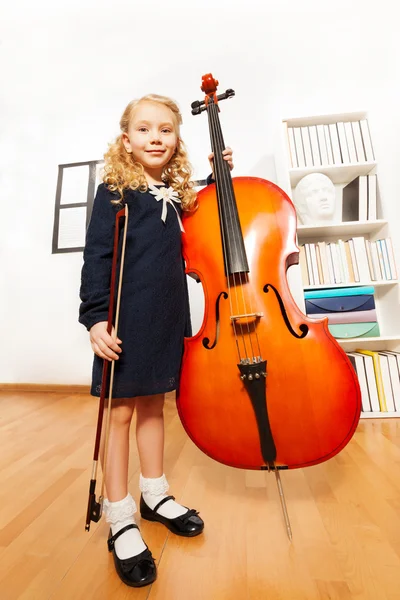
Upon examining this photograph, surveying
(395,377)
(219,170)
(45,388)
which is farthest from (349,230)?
(45,388)

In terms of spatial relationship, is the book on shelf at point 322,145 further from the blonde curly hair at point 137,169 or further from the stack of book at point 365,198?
the blonde curly hair at point 137,169

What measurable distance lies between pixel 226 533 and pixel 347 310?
1.18m

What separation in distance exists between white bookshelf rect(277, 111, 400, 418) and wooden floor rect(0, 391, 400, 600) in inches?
25.7

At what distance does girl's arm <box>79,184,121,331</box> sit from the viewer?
754 mm

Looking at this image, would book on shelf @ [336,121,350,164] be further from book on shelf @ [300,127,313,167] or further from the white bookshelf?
book on shelf @ [300,127,313,167]

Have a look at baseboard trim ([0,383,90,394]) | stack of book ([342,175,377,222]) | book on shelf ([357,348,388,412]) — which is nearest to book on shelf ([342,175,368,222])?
stack of book ([342,175,377,222])

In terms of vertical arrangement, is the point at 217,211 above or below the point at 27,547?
above

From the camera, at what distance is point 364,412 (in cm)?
158

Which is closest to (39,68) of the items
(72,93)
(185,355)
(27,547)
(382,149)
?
(72,93)

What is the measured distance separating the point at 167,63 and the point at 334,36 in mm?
1106

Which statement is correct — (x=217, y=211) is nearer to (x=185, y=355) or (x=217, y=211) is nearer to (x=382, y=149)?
(x=185, y=355)

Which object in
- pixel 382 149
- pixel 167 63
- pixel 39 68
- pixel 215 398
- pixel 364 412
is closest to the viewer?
pixel 215 398

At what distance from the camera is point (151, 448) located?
851mm

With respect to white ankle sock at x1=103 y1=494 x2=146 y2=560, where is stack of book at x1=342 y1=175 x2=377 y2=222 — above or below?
above
